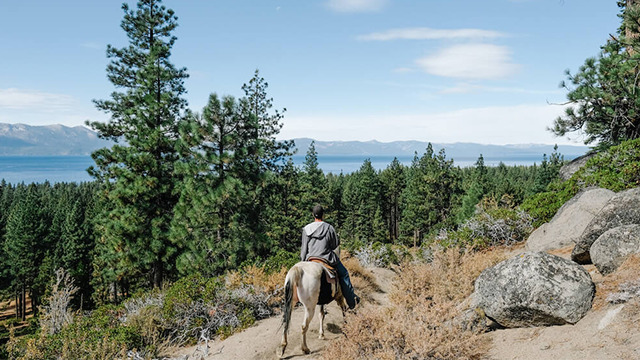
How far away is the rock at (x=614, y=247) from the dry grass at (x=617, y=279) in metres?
0.18

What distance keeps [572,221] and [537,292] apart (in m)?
5.24

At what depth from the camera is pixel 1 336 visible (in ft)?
139

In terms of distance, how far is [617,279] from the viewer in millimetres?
6043

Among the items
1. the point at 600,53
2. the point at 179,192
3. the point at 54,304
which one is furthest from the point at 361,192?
the point at 54,304

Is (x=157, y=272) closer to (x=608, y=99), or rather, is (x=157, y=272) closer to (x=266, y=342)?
(x=266, y=342)

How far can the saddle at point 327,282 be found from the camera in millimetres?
7539

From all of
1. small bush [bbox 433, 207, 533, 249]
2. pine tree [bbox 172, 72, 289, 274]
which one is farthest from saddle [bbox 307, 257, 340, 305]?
pine tree [bbox 172, 72, 289, 274]

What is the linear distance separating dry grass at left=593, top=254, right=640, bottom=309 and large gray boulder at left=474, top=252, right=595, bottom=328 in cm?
13

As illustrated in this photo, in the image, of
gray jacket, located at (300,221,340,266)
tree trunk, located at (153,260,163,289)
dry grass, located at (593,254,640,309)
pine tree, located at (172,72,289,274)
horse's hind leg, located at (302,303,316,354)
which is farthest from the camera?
tree trunk, located at (153,260,163,289)

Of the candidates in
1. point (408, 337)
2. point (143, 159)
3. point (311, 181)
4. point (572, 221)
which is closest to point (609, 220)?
point (572, 221)

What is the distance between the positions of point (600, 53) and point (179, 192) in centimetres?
2088

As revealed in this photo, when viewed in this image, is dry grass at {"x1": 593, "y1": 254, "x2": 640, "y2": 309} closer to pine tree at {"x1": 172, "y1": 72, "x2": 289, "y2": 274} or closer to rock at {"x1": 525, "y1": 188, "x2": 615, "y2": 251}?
rock at {"x1": 525, "y1": 188, "x2": 615, "y2": 251}

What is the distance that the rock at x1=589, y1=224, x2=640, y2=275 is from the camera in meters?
6.45

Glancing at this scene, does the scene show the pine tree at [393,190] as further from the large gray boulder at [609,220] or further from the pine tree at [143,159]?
the large gray boulder at [609,220]
